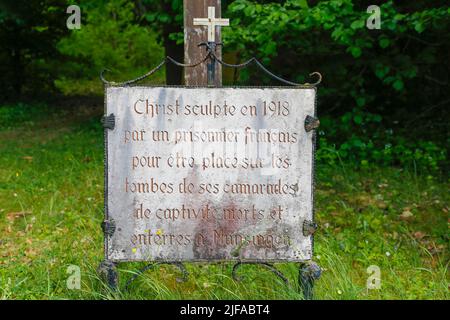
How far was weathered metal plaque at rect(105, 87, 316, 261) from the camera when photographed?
4227mm

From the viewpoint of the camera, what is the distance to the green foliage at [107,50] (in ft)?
73.0

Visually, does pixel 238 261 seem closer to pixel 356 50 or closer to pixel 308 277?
pixel 308 277

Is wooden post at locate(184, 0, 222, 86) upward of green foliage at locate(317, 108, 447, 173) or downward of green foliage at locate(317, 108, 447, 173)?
upward

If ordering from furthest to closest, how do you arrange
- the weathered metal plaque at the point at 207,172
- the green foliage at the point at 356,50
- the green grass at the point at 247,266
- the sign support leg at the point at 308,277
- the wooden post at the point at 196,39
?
the green foliage at the point at 356,50 < the wooden post at the point at 196,39 < the green grass at the point at 247,266 < the sign support leg at the point at 308,277 < the weathered metal plaque at the point at 207,172

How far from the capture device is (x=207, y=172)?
424 cm

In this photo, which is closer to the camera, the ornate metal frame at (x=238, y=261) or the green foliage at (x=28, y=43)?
the ornate metal frame at (x=238, y=261)

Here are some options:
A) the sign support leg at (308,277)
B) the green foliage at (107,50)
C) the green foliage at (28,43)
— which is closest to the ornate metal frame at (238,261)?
the sign support leg at (308,277)

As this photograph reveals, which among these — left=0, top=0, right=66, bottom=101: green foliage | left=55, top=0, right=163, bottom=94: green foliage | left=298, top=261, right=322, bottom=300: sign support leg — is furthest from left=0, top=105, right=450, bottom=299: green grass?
left=55, top=0, right=163, bottom=94: green foliage

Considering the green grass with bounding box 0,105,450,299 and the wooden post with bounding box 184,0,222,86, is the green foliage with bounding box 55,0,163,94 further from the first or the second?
the wooden post with bounding box 184,0,222,86

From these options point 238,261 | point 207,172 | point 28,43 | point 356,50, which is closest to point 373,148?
point 356,50

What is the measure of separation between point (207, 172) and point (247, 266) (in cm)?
109

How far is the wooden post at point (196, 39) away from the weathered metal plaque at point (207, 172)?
2.21 ft

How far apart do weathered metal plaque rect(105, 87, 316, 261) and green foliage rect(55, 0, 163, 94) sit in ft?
56.7

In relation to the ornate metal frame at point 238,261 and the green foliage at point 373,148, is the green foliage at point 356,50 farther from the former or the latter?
the ornate metal frame at point 238,261
